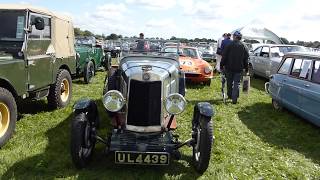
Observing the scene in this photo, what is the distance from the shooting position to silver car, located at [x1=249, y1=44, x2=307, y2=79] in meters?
13.2

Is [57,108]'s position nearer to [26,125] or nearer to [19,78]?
[26,125]

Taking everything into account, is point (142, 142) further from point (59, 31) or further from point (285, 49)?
point (285, 49)

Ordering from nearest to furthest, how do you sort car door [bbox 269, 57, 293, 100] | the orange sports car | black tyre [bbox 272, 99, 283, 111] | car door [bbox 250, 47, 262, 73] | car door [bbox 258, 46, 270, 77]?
car door [bbox 269, 57, 293, 100] < black tyre [bbox 272, 99, 283, 111] < the orange sports car < car door [bbox 258, 46, 270, 77] < car door [bbox 250, 47, 262, 73]

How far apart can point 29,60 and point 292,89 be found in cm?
514

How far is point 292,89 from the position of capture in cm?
782

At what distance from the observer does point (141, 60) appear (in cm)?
572

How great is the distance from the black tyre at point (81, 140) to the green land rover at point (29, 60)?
1.48m

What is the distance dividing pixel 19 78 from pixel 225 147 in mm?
3463

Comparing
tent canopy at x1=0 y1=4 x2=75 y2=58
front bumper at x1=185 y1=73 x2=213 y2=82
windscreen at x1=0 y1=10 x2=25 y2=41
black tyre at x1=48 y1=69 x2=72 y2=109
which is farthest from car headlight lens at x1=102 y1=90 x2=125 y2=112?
front bumper at x1=185 y1=73 x2=213 y2=82

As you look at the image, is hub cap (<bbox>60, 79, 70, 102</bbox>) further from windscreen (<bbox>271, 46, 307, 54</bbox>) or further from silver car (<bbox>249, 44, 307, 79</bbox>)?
windscreen (<bbox>271, 46, 307, 54</bbox>)

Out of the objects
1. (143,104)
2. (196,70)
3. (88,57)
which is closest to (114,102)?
(143,104)

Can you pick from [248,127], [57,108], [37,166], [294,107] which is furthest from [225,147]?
[57,108]

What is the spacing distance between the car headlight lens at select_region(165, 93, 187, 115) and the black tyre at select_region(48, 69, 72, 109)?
12.4ft

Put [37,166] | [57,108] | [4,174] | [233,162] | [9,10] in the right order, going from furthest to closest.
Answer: [57,108] → [9,10] → [233,162] → [37,166] → [4,174]
